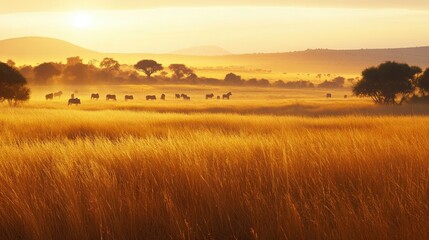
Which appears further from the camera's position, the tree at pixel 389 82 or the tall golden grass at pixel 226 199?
the tree at pixel 389 82

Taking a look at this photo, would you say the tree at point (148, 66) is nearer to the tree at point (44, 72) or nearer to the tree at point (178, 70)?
the tree at point (178, 70)

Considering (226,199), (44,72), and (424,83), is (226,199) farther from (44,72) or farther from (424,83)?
(44,72)

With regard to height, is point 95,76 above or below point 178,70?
below

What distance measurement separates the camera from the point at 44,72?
7819 cm

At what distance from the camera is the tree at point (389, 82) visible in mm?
39656

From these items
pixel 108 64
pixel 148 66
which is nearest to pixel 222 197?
pixel 148 66

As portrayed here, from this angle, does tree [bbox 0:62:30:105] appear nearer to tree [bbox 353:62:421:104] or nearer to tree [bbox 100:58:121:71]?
tree [bbox 353:62:421:104]

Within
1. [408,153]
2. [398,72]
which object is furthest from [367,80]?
[408,153]

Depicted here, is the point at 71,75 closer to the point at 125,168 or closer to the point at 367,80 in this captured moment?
the point at 367,80

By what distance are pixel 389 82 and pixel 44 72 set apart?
186 feet

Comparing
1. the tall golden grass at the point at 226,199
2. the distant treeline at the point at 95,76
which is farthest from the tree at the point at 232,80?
the tall golden grass at the point at 226,199

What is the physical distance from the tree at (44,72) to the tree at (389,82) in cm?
5377

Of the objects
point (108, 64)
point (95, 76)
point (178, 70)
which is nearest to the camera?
point (95, 76)

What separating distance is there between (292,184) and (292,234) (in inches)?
53.1
